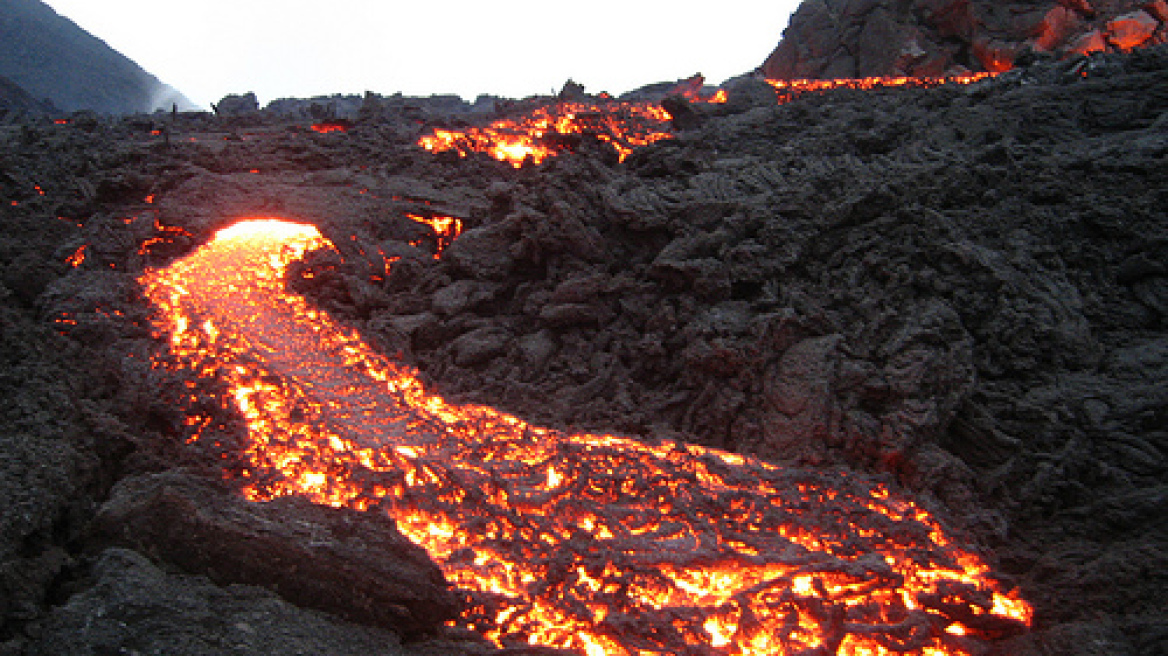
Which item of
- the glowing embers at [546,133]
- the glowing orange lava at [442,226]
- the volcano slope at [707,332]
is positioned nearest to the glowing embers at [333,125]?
the glowing embers at [546,133]

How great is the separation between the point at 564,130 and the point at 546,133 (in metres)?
1.25

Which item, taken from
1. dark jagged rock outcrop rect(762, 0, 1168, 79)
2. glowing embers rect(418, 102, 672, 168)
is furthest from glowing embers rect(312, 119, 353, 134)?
dark jagged rock outcrop rect(762, 0, 1168, 79)

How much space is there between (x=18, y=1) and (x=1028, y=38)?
145 ft

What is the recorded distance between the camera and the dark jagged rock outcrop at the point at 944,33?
43.4ft

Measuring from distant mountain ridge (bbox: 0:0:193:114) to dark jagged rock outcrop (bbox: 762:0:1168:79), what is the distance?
97.7ft

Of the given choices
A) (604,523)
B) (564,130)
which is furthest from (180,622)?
(564,130)

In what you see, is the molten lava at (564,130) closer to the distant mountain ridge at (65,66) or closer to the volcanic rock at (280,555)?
the volcanic rock at (280,555)

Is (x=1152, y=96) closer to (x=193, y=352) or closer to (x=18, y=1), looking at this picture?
(x=193, y=352)

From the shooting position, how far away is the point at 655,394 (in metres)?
4.73

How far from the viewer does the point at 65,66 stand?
33031mm

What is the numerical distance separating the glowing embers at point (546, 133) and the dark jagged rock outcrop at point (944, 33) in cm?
723

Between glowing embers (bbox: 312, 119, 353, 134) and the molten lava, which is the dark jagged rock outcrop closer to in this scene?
the molten lava

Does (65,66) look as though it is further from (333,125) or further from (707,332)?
→ (707,332)

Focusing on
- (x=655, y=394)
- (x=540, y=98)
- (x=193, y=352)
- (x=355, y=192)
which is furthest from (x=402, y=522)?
(x=540, y=98)
